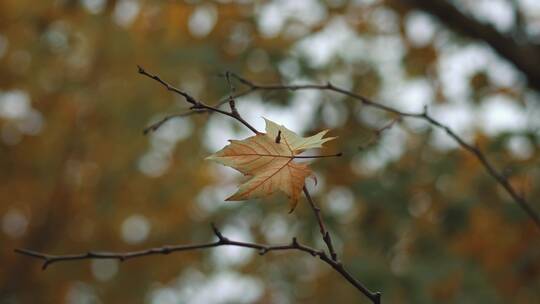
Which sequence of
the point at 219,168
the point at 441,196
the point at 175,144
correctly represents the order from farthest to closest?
the point at 219,168
the point at 175,144
the point at 441,196

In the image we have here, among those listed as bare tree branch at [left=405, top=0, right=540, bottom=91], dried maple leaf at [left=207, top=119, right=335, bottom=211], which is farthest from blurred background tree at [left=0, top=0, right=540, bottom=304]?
dried maple leaf at [left=207, top=119, right=335, bottom=211]

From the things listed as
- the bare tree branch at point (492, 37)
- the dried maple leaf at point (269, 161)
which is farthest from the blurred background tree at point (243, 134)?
the dried maple leaf at point (269, 161)

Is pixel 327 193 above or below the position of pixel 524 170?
above

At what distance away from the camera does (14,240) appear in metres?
3.45

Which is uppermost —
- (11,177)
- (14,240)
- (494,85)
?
(494,85)

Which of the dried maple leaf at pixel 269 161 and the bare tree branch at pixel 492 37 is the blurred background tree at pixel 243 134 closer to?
the bare tree branch at pixel 492 37

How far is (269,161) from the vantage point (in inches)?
30.2

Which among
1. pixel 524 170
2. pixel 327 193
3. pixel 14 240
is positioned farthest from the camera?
pixel 14 240

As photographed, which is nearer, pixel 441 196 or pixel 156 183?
pixel 441 196

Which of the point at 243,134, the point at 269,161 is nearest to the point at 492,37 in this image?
the point at 243,134

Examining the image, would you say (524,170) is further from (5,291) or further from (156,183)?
(5,291)

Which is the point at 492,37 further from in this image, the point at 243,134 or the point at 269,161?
the point at 269,161

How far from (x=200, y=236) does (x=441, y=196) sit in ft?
3.92

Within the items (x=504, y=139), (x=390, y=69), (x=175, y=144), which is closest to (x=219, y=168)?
(x=175, y=144)
